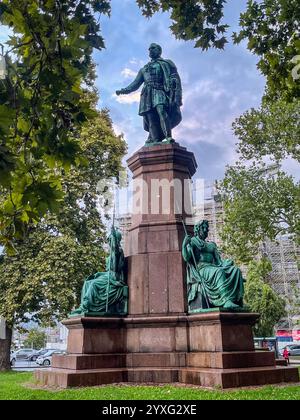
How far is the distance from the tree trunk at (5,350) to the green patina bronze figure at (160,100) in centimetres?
1190

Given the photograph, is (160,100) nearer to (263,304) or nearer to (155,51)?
(155,51)

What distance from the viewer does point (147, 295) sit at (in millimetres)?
9070

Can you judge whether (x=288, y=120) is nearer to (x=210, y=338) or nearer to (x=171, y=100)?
(x=171, y=100)

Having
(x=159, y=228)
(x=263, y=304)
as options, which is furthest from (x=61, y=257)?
(x=263, y=304)

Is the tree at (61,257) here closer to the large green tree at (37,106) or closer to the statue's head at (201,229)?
the statue's head at (201,229)

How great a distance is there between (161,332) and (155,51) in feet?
23.9

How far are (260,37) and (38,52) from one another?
5.38 m

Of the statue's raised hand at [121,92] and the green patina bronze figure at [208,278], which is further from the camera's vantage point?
the statue's raised hand at [121,92]

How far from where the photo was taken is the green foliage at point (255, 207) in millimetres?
19750

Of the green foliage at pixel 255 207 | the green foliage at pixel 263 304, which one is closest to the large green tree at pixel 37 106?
the green foliage at pixel 255 207

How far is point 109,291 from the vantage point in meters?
9.16
